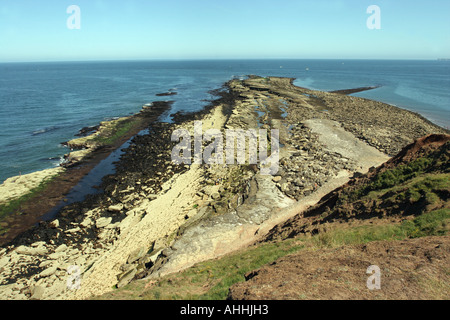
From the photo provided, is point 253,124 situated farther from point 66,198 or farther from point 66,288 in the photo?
point 66,288

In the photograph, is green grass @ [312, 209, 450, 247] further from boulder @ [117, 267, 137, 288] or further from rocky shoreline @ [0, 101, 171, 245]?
rocky shoreline @ [0, 101, 171, 245]

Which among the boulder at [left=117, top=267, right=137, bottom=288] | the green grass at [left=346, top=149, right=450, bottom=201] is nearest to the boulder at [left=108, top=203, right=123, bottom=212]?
the boulder at [left=117, top=267, right=137, bottom=288]

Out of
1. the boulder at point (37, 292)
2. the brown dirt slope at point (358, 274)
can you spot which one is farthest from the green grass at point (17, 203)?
the brown dirt slope at point (358, 274)

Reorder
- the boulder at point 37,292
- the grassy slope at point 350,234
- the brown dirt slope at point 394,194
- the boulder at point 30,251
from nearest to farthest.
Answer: the grassy slope at point 350,234
the brown dirt slope at point 394,194
the boulder at point 37,292
the boulder at point 30,251

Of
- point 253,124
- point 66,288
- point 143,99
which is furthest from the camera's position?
point 143,99

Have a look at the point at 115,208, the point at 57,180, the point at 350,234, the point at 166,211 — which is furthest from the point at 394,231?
the point at 57,180

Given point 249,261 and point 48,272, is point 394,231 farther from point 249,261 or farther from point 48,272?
point 48,272

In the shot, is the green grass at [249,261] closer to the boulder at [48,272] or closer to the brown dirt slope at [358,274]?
the brown dirt slope at [358,274]
